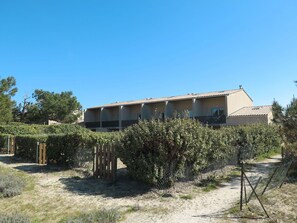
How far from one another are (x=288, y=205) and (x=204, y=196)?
2406 mm

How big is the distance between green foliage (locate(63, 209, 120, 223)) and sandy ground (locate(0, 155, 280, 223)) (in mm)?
315

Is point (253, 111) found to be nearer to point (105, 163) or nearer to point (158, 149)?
point (105, 163)

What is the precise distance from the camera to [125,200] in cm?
898

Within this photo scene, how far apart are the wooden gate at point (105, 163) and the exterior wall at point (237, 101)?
80.3 ft

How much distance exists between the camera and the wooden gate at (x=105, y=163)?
1109cm

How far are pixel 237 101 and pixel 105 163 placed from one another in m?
27.8

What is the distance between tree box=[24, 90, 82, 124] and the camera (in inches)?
1977

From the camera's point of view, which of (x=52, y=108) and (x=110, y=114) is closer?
(x=110, y=114)

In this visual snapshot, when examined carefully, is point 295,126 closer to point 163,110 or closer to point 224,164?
point 224,164

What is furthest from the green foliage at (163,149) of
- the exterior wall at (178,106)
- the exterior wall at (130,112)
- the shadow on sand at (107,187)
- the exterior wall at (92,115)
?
the exterior wall at (92,115)

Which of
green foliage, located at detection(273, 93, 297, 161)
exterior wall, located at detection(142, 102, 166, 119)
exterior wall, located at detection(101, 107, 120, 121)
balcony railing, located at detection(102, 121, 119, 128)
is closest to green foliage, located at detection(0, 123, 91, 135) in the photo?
exterior wall, located at detection(142, 102, 166, 119)

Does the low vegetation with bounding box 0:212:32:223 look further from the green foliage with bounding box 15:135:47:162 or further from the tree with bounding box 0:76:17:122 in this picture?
the tree with bounding box 0:76:17:122

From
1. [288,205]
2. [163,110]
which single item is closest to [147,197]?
[288,205]

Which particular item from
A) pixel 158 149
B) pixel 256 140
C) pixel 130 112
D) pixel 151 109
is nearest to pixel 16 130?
pixel 256 140
